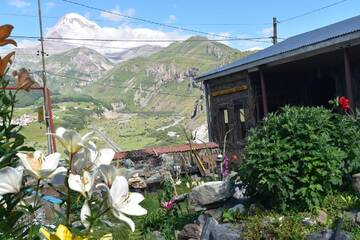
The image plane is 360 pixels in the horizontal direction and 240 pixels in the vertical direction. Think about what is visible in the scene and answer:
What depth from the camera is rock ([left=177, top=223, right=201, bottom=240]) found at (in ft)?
21.9

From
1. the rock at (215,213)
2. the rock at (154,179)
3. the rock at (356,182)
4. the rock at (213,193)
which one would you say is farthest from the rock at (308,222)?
the rock at (154,179)

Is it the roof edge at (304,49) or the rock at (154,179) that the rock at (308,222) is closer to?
the roof edge at (304,49)

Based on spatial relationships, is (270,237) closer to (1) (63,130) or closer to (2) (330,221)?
(2) (330,221)

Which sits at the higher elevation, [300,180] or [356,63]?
[356,63]

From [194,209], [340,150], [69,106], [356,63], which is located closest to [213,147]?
[356,63]

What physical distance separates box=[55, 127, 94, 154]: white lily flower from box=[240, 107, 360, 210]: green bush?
490 centimetres

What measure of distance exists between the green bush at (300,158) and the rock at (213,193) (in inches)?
23.8

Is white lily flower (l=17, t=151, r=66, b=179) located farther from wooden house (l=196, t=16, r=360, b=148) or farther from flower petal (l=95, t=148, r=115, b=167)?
wooden house (l=196, t=16, r=360, b=148)

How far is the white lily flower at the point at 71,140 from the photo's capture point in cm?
129

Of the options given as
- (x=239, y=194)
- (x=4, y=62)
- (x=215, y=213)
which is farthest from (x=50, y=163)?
(x=239, y=194)

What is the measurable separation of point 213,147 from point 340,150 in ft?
35.1

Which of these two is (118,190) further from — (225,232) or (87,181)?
(225,232)

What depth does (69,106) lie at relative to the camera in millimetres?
Answer: 191000

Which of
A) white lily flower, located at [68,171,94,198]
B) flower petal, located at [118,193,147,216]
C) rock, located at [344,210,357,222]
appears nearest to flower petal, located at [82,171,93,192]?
white lily flower, located at [68,171,94,198]
